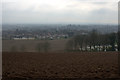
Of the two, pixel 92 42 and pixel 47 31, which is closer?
pixel 47 31

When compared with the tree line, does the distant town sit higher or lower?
higher

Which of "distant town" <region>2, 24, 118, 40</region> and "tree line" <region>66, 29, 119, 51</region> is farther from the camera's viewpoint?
"tree line" <region>66, 29, 119, 51</region>

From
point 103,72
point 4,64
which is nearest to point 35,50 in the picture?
point 4,64

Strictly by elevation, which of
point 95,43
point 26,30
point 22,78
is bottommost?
point 22,78

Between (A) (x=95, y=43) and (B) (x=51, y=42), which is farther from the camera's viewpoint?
(A) (x=95, y=43)

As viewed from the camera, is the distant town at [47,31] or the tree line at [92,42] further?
the tree line at [92,42]

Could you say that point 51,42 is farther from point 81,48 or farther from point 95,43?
point 95,43

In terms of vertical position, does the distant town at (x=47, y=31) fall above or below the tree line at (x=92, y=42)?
above

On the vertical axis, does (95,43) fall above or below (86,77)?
above

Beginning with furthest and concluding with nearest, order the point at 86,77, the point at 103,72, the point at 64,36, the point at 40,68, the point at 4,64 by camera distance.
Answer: the point at 64,36
the point at 4,64
the point at 40,68
the point at 103,72
the point at 86,77

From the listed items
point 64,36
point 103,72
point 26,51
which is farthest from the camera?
point 64,36

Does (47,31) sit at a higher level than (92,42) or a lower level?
higher
